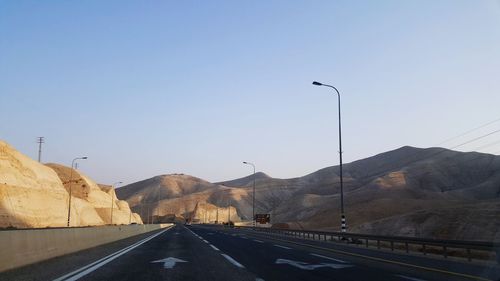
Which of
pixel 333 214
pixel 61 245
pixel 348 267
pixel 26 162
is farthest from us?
pixel 333 214

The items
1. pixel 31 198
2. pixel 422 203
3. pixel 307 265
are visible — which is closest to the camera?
pixel 307 265

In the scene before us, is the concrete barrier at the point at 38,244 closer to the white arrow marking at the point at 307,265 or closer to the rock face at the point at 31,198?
the white arrow marking at the point at 307,265

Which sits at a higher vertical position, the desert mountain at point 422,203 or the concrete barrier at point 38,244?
the desert mountain at point 422,203

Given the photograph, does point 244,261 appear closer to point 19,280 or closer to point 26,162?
point 19,280

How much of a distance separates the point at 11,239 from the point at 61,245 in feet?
22.8

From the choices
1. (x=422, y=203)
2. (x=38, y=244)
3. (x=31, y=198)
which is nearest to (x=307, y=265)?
(x=38, y=244)

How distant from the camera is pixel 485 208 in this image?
58.7 m

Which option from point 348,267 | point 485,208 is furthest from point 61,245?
point 485,208

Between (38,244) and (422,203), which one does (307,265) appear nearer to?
(38,244)

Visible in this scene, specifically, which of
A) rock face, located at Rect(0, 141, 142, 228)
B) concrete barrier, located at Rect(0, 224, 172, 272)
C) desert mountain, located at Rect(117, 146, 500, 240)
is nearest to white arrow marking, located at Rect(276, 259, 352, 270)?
concrete barrier, located at Rect(0, 224, 172, 272)

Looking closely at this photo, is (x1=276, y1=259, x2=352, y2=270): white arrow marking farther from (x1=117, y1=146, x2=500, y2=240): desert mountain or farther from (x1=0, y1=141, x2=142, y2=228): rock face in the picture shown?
(x1=0, y1=141, x2=142, y2=228): rock face

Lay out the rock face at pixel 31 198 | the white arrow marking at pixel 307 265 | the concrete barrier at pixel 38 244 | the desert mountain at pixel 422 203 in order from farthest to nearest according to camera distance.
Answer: the rock face at pixel 31 198 → the desert mountain at pixel 422 203 → the white arrow marking at pixel 307 265 → the concrete barrier at pixel 38 244

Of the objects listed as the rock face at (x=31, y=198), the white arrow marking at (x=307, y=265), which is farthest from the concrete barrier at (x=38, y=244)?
the rock face at (x=31, y=198)

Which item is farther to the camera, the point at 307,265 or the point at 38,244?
the point at 38,244
